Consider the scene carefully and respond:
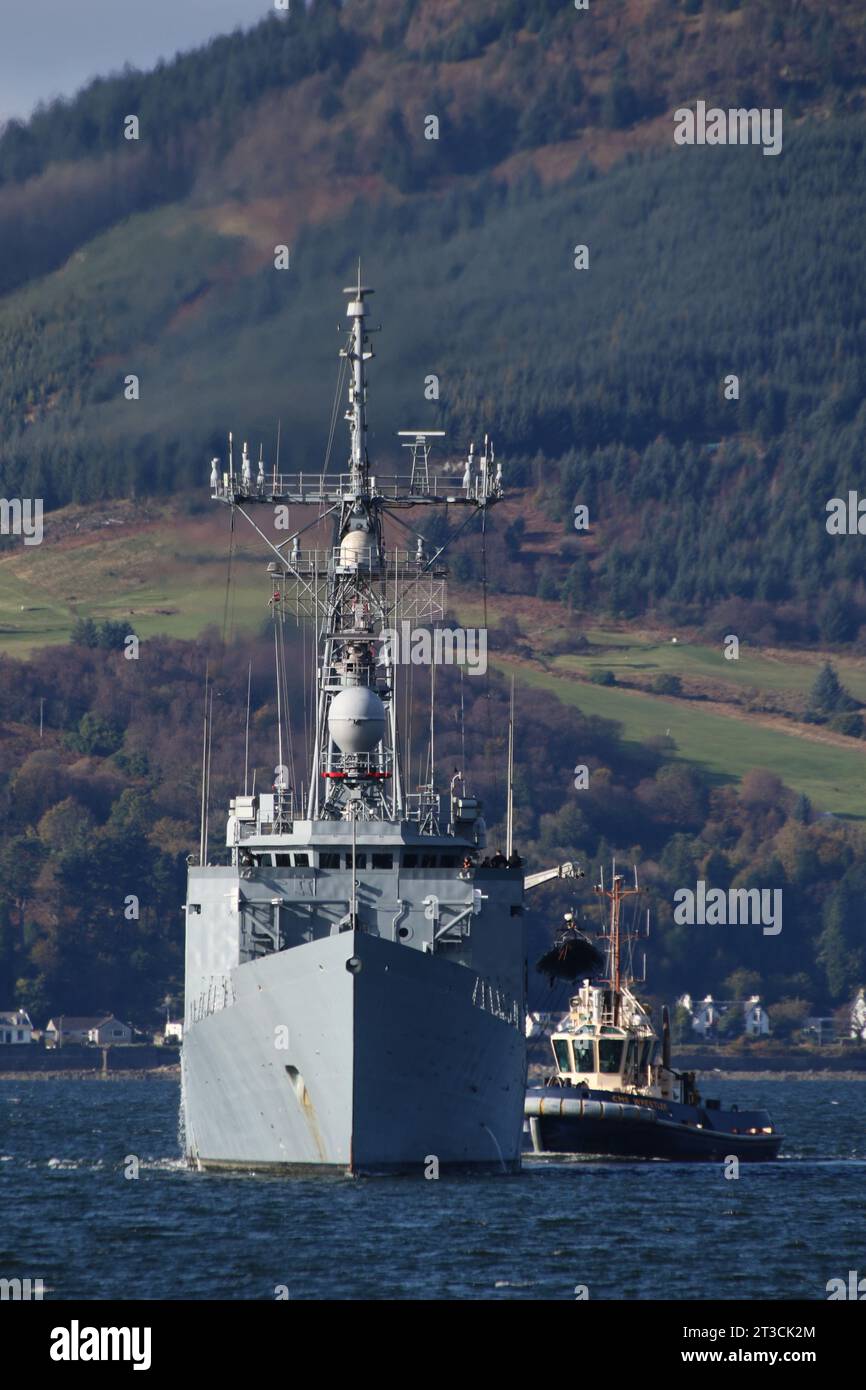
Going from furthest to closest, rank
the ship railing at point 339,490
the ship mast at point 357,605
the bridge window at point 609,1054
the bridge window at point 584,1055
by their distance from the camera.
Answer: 1. the bridge window at point 584,1055
2. the bridge window at point 609,1054
3. the ship railing at point 339,490
4. the ship mast at point 357,605

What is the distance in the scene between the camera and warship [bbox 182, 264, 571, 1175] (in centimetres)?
5191

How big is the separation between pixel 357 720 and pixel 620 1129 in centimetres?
1734

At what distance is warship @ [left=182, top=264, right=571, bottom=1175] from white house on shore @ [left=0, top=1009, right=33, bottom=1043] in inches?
4492

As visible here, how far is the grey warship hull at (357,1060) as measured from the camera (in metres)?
51.4

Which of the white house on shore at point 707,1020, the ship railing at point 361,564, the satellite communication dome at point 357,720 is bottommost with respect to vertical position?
the white house on shore at point 707,1020

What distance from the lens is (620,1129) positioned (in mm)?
69375

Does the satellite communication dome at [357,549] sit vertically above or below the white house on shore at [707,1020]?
above

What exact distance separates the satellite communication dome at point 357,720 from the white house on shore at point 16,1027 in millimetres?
119093

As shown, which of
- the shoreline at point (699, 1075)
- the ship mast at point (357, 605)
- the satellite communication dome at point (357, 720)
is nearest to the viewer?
the satellite communication dome at point (357, 720)

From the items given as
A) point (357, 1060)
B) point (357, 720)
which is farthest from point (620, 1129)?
point (357, 1060)

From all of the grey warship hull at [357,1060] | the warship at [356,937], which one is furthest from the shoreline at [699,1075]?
the grey warship hull at [357,1060]

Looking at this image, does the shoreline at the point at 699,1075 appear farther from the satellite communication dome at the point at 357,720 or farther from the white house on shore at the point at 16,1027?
the satellite communication dome at the point at 357,720

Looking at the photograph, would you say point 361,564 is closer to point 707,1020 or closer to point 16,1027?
point 16,1027
